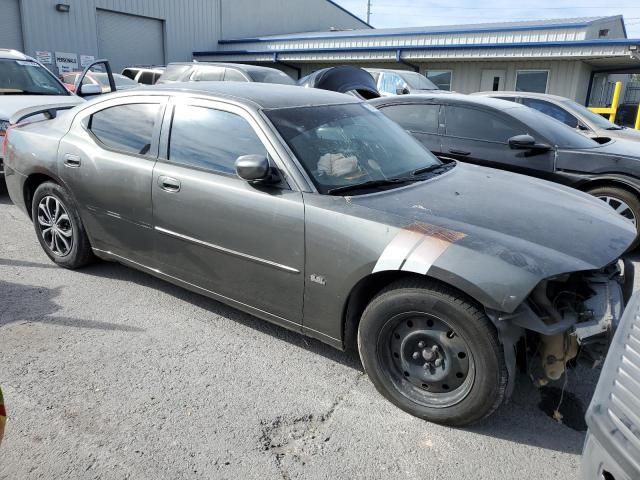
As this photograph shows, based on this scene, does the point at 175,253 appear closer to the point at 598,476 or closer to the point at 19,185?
the point at 19,185

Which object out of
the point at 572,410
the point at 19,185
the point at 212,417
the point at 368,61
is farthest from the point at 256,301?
the point at 368,61

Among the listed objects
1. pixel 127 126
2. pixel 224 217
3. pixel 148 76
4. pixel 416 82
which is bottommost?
pixel 224 217

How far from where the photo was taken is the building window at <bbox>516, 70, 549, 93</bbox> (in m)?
18.7

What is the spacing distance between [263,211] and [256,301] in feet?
1.90

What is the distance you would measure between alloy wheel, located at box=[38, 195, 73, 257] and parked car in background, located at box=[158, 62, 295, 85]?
6050 mm

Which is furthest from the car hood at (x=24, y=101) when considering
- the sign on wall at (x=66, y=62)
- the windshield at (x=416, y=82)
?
the sign on wall at (x=66, y=62)

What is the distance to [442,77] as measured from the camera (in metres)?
20.9

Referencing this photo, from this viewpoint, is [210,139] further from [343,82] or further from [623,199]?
[343,82]

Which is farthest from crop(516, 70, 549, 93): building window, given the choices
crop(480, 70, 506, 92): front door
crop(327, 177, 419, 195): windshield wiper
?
crop(327, 177, 419, 195): windshield wiper

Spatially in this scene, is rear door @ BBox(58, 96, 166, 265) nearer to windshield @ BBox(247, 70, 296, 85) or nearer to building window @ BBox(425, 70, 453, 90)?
windshield @ BBox(247, 70, 296, 85)

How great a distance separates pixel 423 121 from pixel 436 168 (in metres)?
2.80

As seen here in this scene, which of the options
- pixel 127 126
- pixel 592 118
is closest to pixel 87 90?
pixel 127 126

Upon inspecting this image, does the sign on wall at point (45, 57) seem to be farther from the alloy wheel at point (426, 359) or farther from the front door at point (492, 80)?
the alloy wheel at point (426, 359)

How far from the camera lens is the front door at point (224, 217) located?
3076 mm
